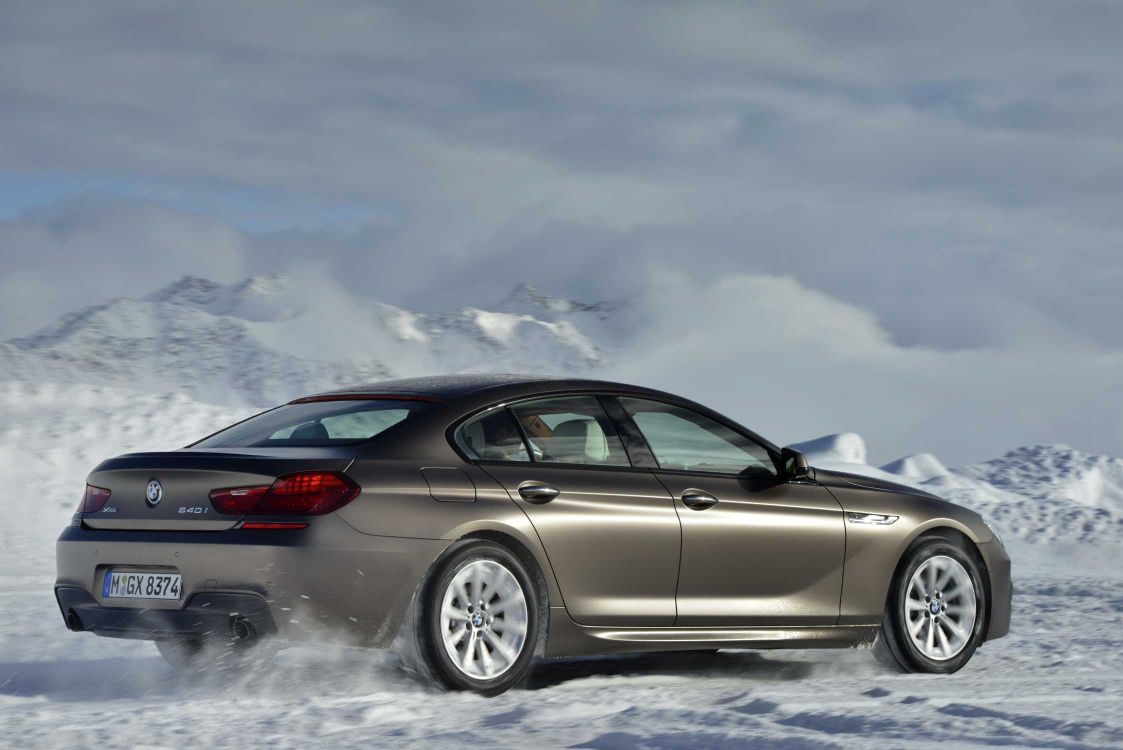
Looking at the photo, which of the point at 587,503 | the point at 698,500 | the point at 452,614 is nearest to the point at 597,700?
the point at 452,614

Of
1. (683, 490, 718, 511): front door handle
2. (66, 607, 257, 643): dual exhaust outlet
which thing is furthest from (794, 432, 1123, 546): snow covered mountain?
(66, 607, 257, 643): dual exhaust outlet

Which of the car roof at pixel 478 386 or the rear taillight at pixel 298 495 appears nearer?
the rear taillight at pixel 298 495

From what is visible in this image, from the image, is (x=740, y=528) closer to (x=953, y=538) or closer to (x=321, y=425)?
(x=953, y=538)

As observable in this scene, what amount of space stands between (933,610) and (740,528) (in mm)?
1265

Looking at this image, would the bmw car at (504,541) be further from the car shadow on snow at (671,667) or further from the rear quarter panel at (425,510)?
the car shadow on snow at (671,667)

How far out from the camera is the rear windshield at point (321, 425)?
6.82m

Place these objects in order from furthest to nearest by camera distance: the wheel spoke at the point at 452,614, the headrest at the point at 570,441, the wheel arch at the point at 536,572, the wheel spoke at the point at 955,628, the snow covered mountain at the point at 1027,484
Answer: the snow covered mountain at the point at 1027,484
the wheel spoke at the point at 955,628
the headrest at the point at 570,441
the wheel arch at the point at 536,572
the wheel spoke at the point at 452,614

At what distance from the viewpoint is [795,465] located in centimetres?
763

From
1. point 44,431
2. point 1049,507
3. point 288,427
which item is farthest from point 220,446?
point 1049,507

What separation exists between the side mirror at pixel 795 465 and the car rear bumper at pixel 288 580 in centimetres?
188

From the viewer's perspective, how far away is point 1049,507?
71.8 feet

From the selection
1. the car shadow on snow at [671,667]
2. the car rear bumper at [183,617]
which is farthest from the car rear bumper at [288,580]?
the car shadow on snow at [671,667]

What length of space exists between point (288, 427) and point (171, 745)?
6.25 ft

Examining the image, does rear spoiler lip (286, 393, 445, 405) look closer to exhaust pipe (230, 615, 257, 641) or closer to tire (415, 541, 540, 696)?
tire (415, 541, 540, 696)
